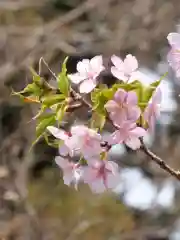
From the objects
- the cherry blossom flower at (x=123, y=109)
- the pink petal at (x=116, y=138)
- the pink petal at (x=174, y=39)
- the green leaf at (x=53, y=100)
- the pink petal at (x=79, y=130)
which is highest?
the pink petal at (x=174, y=39)

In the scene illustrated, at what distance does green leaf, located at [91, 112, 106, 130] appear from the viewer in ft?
1.78

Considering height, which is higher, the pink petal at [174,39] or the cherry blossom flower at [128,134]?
the pink petal at [174,39]

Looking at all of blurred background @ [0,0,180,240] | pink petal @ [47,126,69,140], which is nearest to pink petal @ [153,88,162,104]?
pink petal @ [47,126,69,140]

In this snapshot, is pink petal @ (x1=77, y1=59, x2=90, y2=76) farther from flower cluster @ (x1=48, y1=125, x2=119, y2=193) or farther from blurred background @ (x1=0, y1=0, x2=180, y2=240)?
blurred background @ (x1=0, y1=0, x2=180, y2=240)

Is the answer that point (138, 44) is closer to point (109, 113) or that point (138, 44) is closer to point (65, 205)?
point (65, 205)

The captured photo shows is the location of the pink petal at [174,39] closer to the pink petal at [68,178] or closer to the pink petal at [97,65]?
the pink petal at [97,65]

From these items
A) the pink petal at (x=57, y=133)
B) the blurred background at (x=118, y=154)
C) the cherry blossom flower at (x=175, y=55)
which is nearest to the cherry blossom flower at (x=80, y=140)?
the pink petal at (x=57, y=133)

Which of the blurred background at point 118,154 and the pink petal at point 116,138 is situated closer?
the pink petal at point 116,138

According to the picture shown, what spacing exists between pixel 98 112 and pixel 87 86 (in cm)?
4

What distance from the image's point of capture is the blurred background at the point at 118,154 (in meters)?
2.69

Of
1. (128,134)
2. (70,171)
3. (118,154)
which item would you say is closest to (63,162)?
(70,171)

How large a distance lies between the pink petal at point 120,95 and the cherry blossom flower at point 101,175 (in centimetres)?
7

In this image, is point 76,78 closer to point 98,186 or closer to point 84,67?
point 84,67

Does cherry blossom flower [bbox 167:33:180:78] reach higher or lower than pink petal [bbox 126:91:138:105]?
higher
